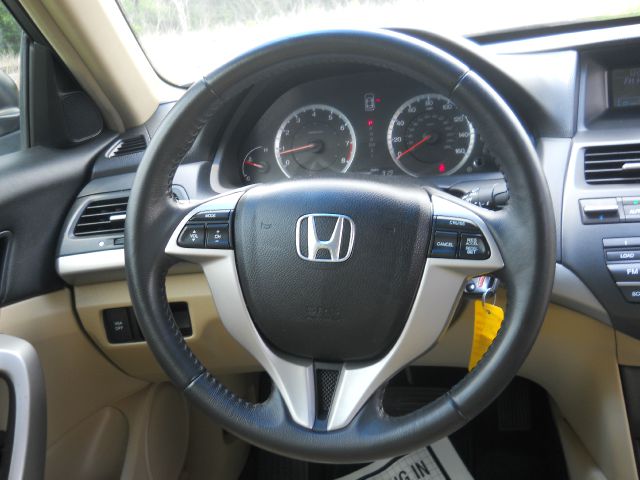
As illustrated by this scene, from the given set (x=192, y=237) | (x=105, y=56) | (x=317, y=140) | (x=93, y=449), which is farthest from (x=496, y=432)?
(x=105, y=56)

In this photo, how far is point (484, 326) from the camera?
0.98m

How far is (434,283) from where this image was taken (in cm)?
95

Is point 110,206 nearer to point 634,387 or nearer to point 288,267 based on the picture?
point 288,267

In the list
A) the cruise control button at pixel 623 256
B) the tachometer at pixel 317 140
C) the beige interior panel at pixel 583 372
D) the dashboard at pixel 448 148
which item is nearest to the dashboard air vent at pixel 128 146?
the dashboard at pixel 448 148

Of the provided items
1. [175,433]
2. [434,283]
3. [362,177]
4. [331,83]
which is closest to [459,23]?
[331,83]

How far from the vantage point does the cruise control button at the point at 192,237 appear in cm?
105

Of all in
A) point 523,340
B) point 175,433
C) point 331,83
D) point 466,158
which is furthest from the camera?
point 175,433

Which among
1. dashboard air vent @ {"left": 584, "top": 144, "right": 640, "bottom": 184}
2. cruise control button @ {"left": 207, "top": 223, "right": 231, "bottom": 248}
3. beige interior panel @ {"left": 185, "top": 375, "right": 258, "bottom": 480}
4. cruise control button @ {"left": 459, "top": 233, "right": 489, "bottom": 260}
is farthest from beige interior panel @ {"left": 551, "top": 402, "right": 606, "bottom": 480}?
cruise control button @ {"left": 207, "top": 223, "right": 231, "bottom": 248}

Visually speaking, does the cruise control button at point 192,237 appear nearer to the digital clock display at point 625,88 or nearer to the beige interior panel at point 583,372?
the beige interior panel at point 583,372

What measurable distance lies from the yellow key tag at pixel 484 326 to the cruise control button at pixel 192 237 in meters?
0.45

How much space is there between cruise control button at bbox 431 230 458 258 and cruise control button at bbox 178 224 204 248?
371mm

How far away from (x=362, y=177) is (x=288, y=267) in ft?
0.62

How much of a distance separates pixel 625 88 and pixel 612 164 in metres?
0.26

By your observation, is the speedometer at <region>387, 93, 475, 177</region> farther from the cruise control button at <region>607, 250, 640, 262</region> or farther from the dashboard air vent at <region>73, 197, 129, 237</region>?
the dashboard air vent at <region>73, 197, 129, 237</region>
